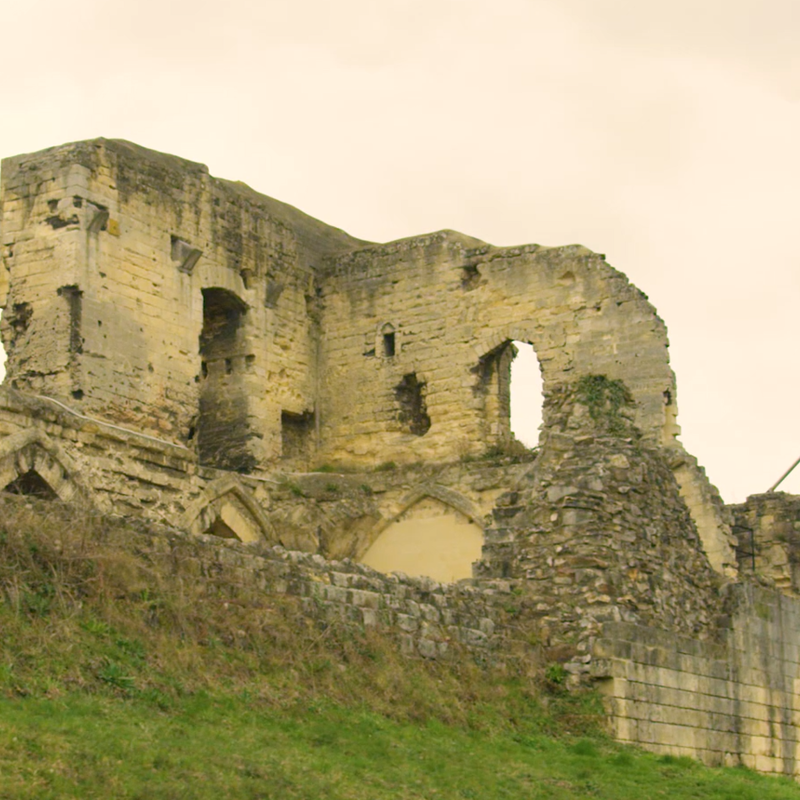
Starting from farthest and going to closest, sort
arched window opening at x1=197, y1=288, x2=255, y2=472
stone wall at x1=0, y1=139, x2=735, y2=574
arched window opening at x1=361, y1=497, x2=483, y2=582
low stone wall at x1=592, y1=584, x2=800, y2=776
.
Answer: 1. arched window opening at x1=197, y1=288, x2=255, y2=472
2. arched window opening at x1=361, y1=497, x2=483, y2=582
3. stone wall at x1=0, y1=139, x2=735, y2=574
4. low stone wall at x1=592, y1=584, x2=800, y2=776

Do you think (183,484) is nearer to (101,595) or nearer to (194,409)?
(194,409)

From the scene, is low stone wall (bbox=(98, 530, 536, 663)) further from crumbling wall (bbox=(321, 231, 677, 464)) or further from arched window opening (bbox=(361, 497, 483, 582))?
crumbling wall (bbox=(321, 231, 677, 464))

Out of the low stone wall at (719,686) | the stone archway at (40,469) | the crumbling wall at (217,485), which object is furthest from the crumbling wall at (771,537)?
the stone archway at (40,469)

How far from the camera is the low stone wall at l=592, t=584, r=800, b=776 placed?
45.4ft

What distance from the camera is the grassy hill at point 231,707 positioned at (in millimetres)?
9266

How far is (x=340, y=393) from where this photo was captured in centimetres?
2612

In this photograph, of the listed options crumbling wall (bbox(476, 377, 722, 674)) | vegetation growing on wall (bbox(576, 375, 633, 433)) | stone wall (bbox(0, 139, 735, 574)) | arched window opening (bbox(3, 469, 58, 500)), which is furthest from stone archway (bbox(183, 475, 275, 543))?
crumbling wall (bbox(476, 377, 722, 674))

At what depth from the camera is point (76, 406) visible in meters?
21.8

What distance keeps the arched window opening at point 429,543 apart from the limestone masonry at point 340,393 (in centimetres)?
3

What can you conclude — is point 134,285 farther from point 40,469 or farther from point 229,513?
point 40,469

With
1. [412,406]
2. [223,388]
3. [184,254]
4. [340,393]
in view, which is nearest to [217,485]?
[223,388]

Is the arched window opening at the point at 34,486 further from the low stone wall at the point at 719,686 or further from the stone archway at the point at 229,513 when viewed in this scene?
the low stone wall at the point at 719,686

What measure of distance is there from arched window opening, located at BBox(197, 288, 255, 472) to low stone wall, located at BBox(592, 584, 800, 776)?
9740 millimetres

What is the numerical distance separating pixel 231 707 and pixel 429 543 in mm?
13699
